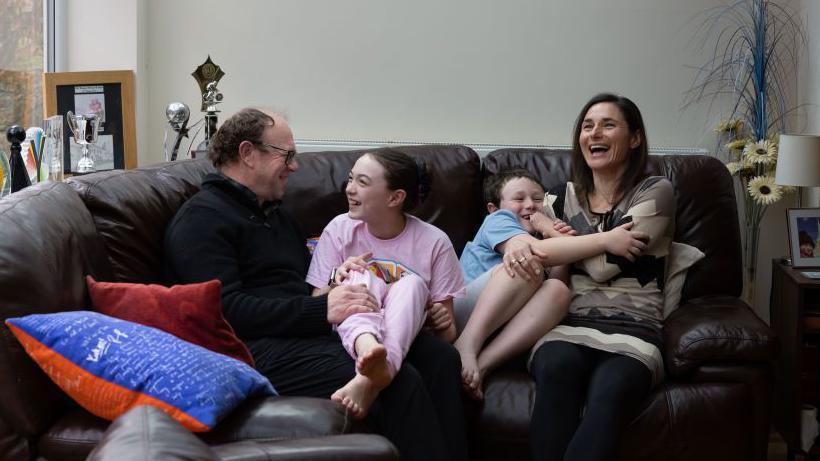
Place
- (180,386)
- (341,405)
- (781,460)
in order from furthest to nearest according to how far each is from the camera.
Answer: (781,460) → (341,405) → (180,386)

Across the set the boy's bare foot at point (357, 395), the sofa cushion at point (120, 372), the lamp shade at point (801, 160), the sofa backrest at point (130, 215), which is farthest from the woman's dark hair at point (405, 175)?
the lamp shade at point (801, 160)

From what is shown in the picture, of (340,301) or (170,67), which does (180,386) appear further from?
(170,67)

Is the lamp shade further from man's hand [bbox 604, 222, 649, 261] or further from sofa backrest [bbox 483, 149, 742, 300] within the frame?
man's hand [bbox 604, 222, 649, 261]

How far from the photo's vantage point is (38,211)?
2.20 metres

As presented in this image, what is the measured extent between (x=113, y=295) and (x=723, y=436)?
1.71 meters

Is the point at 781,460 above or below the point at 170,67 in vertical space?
below

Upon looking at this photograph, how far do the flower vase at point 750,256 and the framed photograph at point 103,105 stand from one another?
250 cm

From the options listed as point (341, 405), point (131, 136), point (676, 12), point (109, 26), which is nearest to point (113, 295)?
point (341, 405)

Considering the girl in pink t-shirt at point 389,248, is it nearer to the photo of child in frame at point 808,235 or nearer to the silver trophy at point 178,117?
the silver trophy at point 178,117

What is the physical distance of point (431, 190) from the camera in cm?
340

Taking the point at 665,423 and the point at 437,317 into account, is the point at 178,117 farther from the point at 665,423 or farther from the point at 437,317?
the point at 665,423

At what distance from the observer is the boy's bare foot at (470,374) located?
8.99ft

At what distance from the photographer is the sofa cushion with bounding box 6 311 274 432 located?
6.16ft

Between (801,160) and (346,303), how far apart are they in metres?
1.93
